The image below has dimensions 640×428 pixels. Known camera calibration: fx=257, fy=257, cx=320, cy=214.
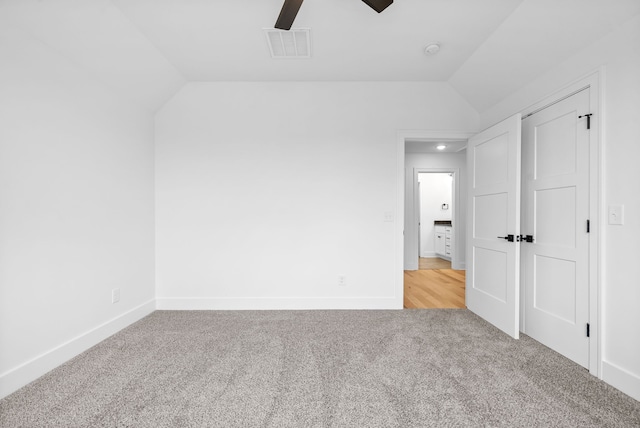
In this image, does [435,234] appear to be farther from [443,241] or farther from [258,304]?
[258,304]

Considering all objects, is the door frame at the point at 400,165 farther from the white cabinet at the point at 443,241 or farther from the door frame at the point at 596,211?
the white cabinet at the point at 443,241

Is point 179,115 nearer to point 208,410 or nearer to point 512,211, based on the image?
point 208,410

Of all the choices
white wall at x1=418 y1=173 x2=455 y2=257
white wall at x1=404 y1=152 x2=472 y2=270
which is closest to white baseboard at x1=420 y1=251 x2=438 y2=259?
white wall at x1=418 y1=173 x2=455 y2=257

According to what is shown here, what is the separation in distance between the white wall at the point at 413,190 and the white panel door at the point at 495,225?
2077mm

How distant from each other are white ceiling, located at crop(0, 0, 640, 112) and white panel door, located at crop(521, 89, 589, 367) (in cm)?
49

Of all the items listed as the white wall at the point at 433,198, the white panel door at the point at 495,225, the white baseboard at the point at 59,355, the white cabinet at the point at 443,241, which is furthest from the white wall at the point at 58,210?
the white wall at the point at 433,198

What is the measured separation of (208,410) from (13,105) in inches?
86.4

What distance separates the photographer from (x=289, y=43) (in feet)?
7.46

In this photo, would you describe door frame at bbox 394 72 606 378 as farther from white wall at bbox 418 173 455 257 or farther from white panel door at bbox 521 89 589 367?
white wall at bbox 418 173 455 257

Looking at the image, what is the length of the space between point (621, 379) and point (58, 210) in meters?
3.90

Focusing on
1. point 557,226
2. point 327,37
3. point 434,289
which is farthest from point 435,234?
point 327,37

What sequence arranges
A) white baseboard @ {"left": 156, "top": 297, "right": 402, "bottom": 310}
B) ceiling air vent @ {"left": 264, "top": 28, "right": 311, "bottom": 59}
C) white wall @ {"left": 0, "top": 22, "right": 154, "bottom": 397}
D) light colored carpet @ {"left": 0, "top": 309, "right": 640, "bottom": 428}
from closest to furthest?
light colored carpet @ {"left": 0, "top": 309, "right": 640, "bottom": 428} < white wall @ {"left": 0, "top": 22, "right": 154, "bottom": 397} < ceiling air vent @ {"left": 264, "top": 28, "right": 311, "bottom": 59} < white baseboard @ {"left": 156, "top": 297, "right": 402, "bottom": 310}

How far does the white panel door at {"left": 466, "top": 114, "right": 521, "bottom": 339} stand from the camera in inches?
88.4

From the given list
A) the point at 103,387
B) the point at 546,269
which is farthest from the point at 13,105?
the point at 546,269
